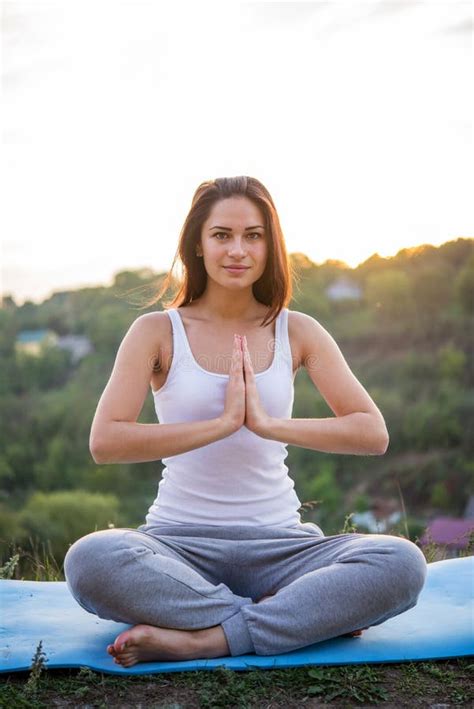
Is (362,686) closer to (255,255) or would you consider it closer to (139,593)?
(139,593)

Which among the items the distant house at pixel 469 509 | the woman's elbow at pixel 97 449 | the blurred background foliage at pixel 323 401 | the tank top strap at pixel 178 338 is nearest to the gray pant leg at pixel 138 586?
the woman's elbow at pixel 97 449

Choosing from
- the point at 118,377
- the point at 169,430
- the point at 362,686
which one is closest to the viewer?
the point at 362,686

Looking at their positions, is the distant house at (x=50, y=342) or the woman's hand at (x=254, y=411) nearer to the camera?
Result: the woman's hand at (x=254, y=411)

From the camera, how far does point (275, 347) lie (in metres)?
2.74

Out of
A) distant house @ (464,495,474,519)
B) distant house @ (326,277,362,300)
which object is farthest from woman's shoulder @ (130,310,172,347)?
distant house @ (326,277,362,300)

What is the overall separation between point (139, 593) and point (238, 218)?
44.5 inches

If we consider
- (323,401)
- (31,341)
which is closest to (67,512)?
(31,341)

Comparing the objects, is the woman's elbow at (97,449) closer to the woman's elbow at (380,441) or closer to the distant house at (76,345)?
the woman's elbow at (380,441)

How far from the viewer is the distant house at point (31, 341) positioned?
2984 centimetres

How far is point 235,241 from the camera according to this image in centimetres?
266

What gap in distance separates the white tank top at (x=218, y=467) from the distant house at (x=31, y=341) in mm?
27874

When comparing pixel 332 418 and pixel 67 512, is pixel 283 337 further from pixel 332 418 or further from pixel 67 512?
pixel 67 512

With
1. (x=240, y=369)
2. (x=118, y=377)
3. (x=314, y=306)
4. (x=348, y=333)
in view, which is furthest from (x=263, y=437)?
(x=348, y=333)

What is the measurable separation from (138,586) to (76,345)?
2926cm
